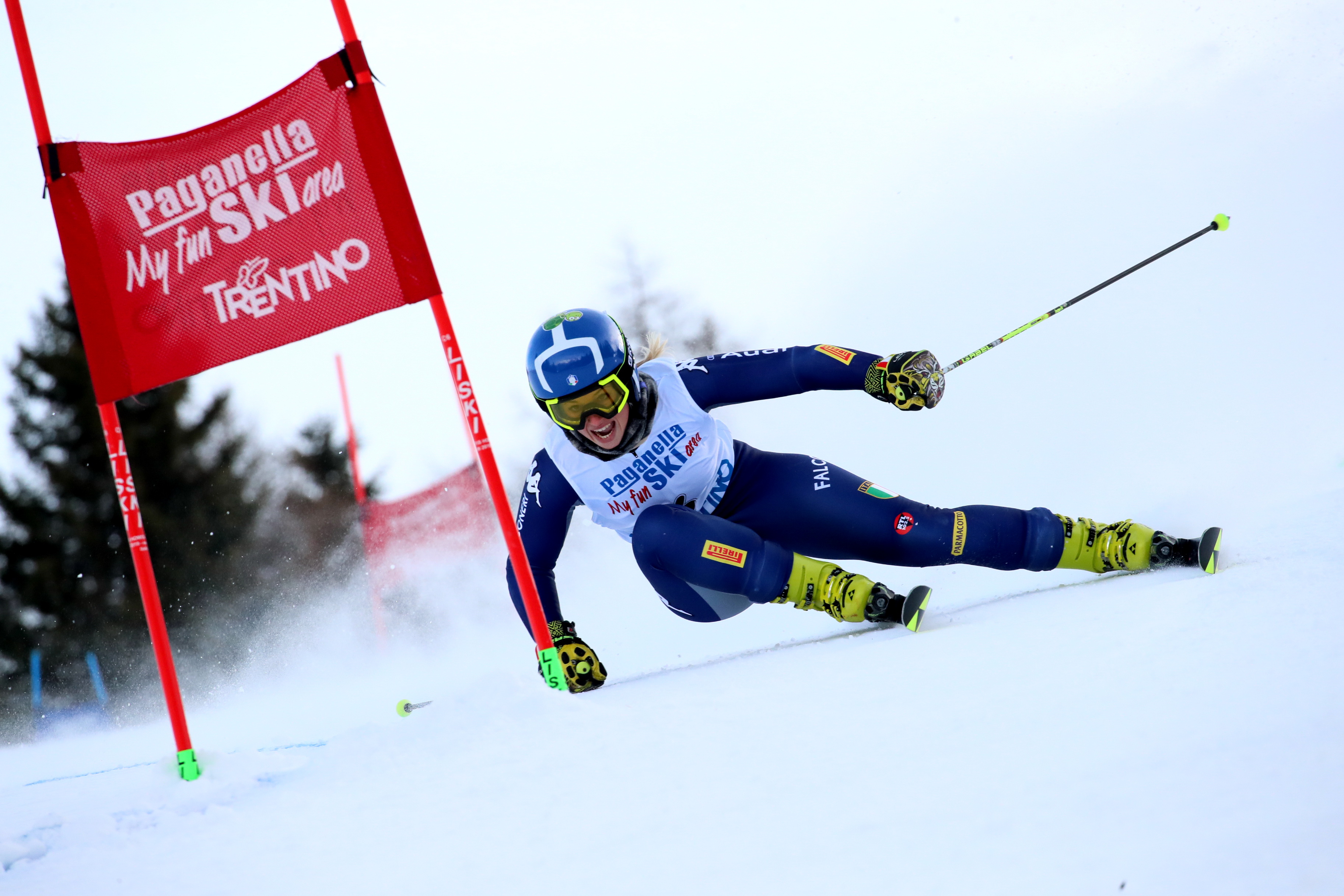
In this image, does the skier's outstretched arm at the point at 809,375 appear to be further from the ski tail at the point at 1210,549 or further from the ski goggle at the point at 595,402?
the ski tail at the point at 1210,549

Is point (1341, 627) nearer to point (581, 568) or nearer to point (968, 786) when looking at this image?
point (968, 786)

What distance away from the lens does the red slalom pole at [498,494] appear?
105 inches

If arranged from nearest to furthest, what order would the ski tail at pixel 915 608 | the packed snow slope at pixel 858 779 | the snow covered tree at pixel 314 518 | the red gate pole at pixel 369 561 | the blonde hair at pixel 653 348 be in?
the packed snow slope at pixel 858 779 → the ski tail at pixel 915 608 → the blonde hair at pixel 653 348 → the red gate pole at pixel 369 561 → the snow covered tree at pixel 314 518

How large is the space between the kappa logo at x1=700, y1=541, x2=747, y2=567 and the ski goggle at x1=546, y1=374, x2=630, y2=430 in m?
0.52

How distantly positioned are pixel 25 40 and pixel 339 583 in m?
10.9

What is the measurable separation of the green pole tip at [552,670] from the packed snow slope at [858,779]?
16cm

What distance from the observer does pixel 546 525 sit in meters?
3.22

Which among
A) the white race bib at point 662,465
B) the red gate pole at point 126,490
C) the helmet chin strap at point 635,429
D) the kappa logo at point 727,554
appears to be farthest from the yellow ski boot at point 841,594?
the red gate pole at point 126,490

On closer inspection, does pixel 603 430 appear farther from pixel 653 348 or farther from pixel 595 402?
pixel 653 348

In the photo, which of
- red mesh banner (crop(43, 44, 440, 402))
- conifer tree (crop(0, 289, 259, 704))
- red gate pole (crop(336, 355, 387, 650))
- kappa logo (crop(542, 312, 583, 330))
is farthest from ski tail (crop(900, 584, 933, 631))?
conifer tree (crop(0, 289, 259, 704))

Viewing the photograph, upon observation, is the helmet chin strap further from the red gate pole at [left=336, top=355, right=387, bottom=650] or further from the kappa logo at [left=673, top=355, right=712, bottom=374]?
the red gate pole at [left=336, top=355, right=387, bottom=650]

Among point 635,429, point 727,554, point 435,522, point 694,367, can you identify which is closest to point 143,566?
point 635,429

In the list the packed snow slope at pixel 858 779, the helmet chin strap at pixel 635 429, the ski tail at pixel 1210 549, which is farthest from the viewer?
the helmet chin strap at pixel 635 429

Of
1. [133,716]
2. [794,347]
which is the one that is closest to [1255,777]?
[794,347]
